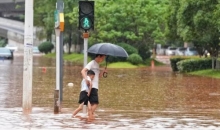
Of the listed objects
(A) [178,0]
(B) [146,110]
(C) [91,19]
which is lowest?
(B) [146,110]

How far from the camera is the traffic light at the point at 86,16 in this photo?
17.7 metres

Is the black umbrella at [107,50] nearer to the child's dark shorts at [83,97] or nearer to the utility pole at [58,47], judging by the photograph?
the child's dark shorts at [83,97]

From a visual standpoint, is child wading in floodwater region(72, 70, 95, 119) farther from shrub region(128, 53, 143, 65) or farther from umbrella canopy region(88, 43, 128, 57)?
shrub region(128, 53, 143, 65)

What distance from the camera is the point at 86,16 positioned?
17.8 metres

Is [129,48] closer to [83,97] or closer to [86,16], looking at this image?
[86,16]

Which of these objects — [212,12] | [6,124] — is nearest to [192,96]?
[6,124]

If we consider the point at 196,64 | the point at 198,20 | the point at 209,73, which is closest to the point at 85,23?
the point at 198,20

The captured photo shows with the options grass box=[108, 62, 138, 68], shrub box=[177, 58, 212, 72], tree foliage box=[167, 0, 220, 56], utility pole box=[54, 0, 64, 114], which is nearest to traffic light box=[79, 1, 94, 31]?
utility pole box=[54, 0, 64, 114]

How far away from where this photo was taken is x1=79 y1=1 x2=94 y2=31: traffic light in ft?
58.2

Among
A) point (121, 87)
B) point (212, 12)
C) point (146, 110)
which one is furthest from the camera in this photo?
point (212, 12)

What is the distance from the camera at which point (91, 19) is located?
698 inches

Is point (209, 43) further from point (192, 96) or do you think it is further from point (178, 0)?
point (192, 96)

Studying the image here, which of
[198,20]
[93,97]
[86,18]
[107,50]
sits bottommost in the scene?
[93,97]

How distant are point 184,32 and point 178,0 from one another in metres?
3.25
